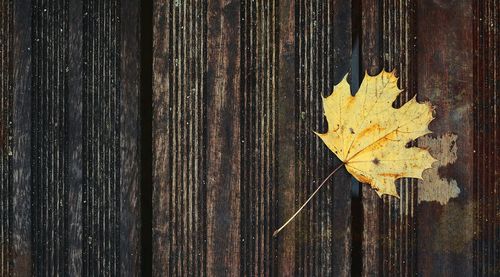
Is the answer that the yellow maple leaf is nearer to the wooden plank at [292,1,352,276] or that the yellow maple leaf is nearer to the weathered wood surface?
the wooden plank at [292,1,352,276]

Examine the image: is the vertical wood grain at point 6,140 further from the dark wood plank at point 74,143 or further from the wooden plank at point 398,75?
the wooden plank at point 398,75

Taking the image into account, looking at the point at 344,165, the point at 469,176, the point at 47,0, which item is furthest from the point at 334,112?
the point at 47,0

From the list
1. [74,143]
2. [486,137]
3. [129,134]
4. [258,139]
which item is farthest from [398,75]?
[74,143]

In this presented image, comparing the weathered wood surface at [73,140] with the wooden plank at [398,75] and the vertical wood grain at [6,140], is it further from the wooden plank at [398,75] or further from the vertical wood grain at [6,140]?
the wooden plank at [398,75]

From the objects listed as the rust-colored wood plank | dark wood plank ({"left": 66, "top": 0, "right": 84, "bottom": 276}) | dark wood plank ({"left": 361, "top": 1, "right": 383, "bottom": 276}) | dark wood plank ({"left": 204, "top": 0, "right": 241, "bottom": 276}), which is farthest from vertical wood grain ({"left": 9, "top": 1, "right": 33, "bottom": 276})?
the rust-colored wood plank

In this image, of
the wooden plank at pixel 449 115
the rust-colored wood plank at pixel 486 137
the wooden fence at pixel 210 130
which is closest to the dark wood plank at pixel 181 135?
the wooden fence at pixel 210 130

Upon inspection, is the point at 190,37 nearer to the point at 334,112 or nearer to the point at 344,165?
the point at 334,112
